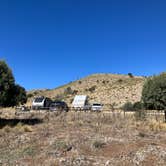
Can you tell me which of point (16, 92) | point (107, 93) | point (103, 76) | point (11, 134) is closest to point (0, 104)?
point (16, 92)

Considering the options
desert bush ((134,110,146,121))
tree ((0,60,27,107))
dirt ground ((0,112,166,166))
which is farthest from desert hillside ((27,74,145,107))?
dirt ground ((0,112,166,166))

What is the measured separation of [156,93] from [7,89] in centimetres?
1854

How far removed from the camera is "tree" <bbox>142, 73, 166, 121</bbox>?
41.3 m

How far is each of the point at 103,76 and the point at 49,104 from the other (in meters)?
95.8

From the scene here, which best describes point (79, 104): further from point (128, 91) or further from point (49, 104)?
point (128, 91)

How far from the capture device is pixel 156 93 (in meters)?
41.5

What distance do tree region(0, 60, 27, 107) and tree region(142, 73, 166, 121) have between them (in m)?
16.6

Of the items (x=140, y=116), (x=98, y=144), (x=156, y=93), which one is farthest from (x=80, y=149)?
(x=156, y=93)

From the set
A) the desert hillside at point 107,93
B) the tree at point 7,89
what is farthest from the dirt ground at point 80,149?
the desert hillside at point 107,93

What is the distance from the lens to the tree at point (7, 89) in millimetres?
36969

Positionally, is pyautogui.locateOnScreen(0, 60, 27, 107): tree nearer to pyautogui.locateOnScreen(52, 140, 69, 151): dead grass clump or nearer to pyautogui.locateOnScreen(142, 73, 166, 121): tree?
pyautogui.locateOnScreen(52, 140, 69, 151): dead grass clump

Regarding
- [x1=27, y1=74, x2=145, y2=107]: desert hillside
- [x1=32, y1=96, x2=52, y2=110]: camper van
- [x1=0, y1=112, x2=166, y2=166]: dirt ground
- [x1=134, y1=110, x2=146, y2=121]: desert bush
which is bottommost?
[x1=0, y1=112, x2=166, y2=166]: dirt ground

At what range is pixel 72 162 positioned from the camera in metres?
18.0

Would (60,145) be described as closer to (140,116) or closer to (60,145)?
(60,145)
